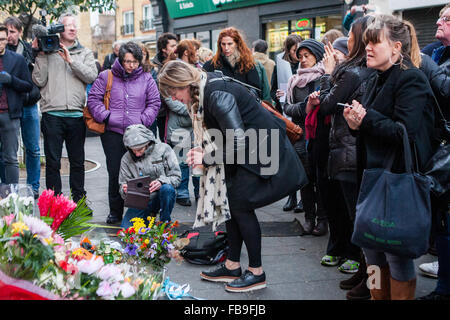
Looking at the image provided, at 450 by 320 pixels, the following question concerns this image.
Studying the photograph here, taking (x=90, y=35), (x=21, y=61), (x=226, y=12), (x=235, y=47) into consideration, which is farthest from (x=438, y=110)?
(x=90, y=35)

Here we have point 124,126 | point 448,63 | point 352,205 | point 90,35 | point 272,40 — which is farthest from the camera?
point 90,35

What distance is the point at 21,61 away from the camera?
21.7 feet

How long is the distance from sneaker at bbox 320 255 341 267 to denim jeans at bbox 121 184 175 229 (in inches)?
65.9

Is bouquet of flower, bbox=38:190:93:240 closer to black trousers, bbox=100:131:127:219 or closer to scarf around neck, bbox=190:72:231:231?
scarf around neck, bbox=190:72:231:231

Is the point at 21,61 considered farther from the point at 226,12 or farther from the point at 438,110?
the point at 226,12

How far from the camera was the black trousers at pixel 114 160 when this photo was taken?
20.4 feet

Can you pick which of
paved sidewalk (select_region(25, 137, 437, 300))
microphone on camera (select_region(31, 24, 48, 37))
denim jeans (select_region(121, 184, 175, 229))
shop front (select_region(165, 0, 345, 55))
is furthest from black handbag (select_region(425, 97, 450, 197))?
shop front (select_region(165, 0, 345, 55))

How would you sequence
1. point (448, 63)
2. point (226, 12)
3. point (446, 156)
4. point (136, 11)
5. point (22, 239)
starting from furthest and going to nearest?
point (136, 11) → point (226, 12) → point (448, 63) → point (446, 156) → point (22, 239)

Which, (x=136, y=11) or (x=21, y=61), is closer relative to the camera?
(x=21, y=61)

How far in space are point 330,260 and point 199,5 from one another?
15.3 m

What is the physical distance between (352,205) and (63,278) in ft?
7.67

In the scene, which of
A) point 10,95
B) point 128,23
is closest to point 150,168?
point 10,95

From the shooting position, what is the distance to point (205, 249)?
486 cm

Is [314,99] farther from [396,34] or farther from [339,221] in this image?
[396,34]
